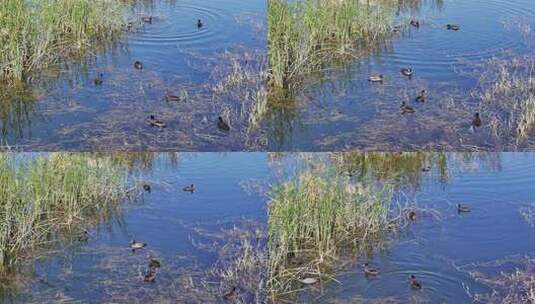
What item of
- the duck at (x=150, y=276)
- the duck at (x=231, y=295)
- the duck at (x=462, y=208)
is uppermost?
the duck at (x=462, y=208)

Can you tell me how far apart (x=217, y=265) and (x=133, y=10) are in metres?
4.87

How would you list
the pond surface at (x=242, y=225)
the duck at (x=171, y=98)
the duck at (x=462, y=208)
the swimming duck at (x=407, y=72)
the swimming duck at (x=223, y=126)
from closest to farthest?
the pond surface at (x=242, y=225) → the duck at (x=462, y=208) → the swimming duck at (x=223, y=126) → the duck at (x=171, y=98) → the swimming duck at (x=407, y=72)

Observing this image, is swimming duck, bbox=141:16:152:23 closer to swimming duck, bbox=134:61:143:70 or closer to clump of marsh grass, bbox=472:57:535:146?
swimming duck, bbox=134:61:143:70

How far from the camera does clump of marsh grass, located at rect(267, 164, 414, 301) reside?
5285mm

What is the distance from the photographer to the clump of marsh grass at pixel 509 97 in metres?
6.78

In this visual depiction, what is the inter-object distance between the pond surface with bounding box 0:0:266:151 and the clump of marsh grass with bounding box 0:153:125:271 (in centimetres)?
33

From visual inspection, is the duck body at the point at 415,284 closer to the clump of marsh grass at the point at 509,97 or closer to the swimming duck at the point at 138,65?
the clump of marsh grass at the point at 509,97

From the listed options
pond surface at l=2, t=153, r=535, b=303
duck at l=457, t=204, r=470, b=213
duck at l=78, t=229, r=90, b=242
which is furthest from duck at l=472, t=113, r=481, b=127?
duck at l=78, t=229, r=90, b=242

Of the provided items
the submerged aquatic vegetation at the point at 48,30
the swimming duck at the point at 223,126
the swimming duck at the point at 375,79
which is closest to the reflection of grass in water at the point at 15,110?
the submerged aquatic vegetation at the point at 48,30

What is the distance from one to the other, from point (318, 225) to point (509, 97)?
2.67 metres

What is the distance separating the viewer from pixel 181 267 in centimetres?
539

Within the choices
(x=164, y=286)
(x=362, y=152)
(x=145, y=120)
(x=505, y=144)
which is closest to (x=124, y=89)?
(x=145, y=120)

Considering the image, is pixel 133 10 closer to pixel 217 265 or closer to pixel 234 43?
pixel 234 43

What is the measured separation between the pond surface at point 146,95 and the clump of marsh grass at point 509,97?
6.83 ft
